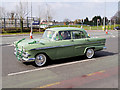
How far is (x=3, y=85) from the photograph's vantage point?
4.76 meters

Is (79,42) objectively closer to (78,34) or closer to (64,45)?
(78,34)

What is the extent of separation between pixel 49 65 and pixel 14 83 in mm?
2241

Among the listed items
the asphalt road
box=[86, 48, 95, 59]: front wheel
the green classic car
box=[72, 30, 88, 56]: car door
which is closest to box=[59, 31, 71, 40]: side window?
the green classic car

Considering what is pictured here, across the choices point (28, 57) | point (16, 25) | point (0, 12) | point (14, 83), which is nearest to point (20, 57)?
point (28, 57)

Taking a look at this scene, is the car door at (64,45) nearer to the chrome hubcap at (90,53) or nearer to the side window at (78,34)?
the side window at (78,34)

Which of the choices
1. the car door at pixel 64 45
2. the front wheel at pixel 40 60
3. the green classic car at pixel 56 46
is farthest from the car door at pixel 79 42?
the front wheel at pixel 40 60

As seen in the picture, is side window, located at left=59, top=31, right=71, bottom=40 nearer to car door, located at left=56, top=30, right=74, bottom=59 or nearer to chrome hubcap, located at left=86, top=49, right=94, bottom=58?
car door, located at left=56, top=30, right=74, bottom=59

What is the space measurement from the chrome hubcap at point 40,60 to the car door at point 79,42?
62.8 inches

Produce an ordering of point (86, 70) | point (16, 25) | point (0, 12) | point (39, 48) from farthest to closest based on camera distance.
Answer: point (0, 12)
point (16, 25)
point (39, 48)
point (86, 70)

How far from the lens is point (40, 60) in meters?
6.74

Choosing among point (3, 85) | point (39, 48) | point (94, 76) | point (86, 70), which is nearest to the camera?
point (3, 85)

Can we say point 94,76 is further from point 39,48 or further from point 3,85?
point 3,85

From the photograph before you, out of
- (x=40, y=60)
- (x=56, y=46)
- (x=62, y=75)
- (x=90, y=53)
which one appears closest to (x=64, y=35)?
(x=56, y=46)

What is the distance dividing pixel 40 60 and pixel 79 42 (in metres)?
2.06
